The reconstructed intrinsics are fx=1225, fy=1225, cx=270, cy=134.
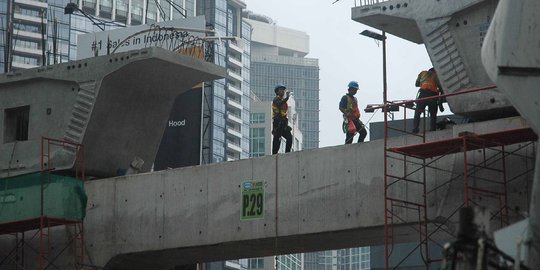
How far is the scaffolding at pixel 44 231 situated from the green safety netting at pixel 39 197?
46 millimetres

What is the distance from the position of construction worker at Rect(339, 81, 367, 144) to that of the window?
10.7 m

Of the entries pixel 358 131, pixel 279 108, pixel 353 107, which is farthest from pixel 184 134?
pixel 358 131

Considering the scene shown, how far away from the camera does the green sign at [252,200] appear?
107 ft

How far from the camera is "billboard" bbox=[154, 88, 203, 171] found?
62.4 metres

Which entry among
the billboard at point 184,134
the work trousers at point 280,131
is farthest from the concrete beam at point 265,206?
the billboard at point 184,134

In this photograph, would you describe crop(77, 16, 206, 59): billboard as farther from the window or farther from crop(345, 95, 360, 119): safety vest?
crop(345, 95, 360, 119): safety vest

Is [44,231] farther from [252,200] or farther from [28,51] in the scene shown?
[28,51]

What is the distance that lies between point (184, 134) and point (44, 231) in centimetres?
2564

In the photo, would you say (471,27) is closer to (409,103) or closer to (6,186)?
(409,103)

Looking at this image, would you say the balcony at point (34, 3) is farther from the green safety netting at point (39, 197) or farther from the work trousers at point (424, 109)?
the work trousers at point (424, 109)

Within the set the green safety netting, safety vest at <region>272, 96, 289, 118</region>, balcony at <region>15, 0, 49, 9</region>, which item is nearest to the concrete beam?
the green safety netting

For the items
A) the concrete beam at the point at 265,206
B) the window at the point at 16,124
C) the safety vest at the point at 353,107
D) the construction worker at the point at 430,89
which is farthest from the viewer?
the window at the point at 16,124

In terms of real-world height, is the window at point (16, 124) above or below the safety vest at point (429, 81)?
below

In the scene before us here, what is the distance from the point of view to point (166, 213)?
34.6 meters
